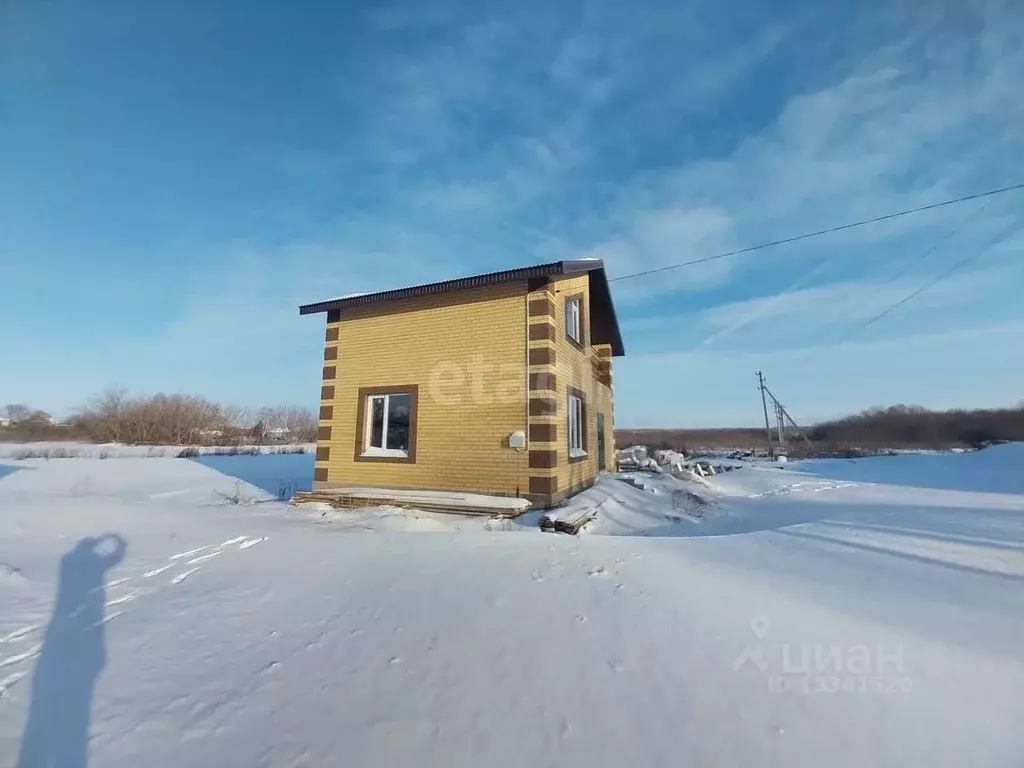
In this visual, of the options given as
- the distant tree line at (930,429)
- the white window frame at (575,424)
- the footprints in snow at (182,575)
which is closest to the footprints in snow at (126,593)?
the footprints in snow at (182,575)

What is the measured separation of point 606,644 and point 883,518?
607 centimetres

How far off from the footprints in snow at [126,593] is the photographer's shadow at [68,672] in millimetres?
58

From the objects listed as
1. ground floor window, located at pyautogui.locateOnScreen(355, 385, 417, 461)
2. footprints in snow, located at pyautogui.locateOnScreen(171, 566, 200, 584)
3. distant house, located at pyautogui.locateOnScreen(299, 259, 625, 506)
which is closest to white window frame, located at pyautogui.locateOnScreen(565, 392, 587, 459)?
distant house, located at pyautogui.locateOnScreen(299, 259, 625, 506)

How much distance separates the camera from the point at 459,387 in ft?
27.7

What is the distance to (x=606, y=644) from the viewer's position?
2.79 metres

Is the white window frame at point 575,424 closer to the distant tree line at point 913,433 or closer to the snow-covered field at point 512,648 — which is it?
the snow-covered field at point 512,648

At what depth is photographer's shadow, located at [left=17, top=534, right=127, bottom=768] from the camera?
2156 mm

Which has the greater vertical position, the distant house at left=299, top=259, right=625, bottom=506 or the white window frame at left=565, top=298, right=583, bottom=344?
the white window frame at left=565, top=298, right=583, bottom=344

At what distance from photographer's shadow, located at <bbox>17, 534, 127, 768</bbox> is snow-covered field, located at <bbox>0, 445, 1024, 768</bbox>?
16 mm

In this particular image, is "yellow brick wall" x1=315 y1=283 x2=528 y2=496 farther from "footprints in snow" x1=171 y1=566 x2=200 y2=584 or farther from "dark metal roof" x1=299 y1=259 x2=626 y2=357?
"footprints in snow" x1=171 y1=566 x2=200 y2=584

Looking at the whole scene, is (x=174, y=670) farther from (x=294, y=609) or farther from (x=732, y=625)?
(x=732, y=625)

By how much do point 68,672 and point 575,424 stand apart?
8572mm

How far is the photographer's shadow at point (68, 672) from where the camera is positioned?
216 centimetres

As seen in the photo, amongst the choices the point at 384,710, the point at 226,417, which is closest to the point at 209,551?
the point at 384,710
